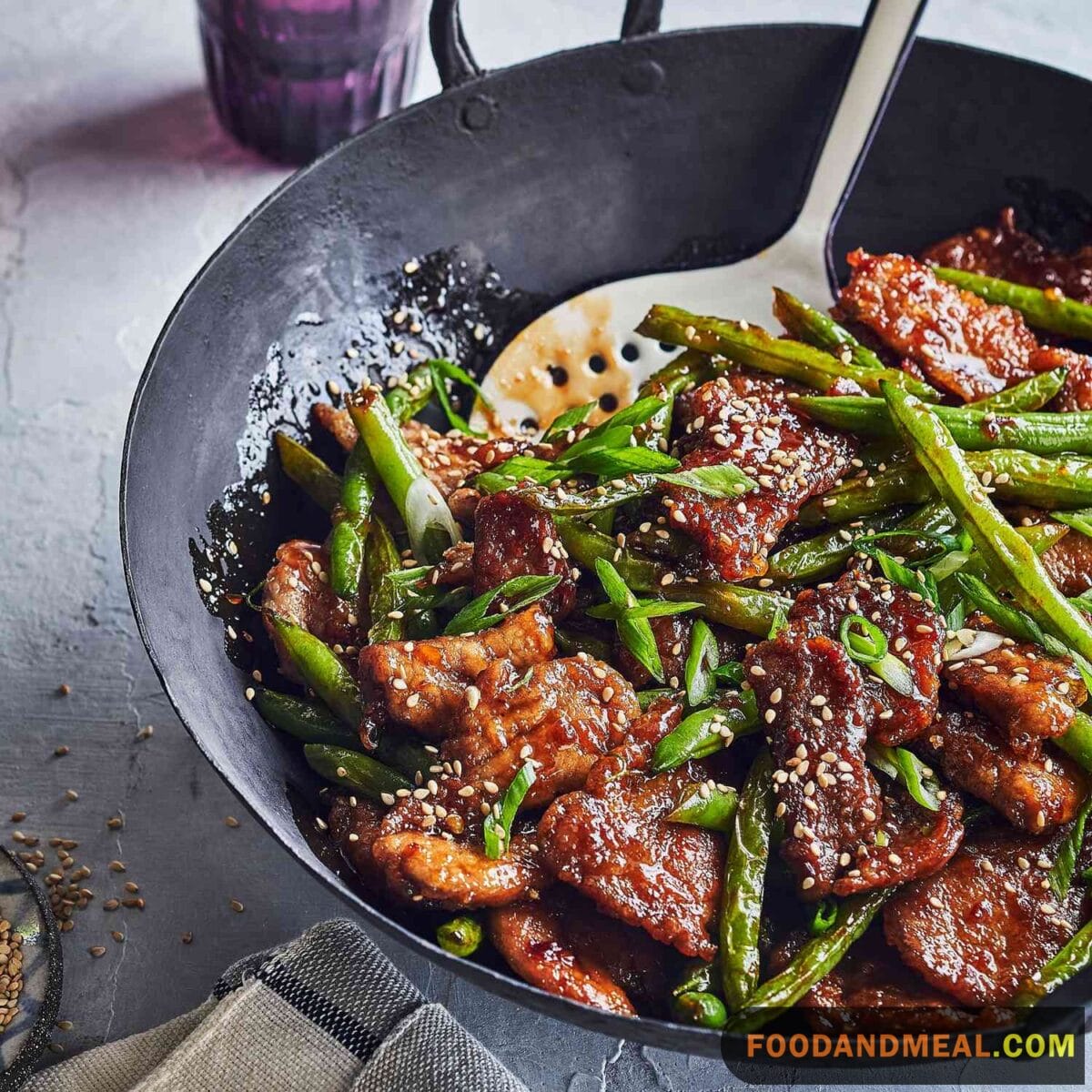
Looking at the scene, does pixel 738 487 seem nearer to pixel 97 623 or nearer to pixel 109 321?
pixel 97 623

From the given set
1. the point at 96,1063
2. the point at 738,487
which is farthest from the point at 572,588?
the point at 96,1063

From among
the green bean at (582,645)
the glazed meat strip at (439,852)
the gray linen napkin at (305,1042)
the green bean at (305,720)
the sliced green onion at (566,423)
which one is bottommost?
the gray linen napkin at (305,1042)

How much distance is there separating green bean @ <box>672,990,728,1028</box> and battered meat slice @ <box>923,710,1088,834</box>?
29.0 inches

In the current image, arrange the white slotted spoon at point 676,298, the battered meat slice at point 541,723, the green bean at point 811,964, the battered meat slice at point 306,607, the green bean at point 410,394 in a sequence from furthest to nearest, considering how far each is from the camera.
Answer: the white slotted spoon at point 676,298 → the green bean at point 410,394 → the battered meat slice at point 306,607 → the battered meat slice at point 541,723 → the green bean at point 811,964

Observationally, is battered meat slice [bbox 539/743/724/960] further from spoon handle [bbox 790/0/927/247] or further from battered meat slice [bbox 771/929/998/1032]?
spoon handle [bbox 790/0/927/247]

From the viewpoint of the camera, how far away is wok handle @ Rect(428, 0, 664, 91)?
346 cm

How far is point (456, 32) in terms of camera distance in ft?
11.6

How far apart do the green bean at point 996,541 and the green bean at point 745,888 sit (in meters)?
0.68

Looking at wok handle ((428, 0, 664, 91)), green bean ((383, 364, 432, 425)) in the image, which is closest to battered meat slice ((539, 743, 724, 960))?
green bean ((383, 364, 432, 425))

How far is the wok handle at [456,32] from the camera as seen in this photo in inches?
136

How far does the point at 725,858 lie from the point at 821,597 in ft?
2.06

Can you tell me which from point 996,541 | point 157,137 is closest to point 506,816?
point 996,541

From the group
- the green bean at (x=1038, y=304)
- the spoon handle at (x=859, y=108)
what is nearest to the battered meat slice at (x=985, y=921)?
the green bean at (x=1038, y=304)

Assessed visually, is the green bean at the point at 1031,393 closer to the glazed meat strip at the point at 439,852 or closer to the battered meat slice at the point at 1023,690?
the battered meat slice at the point at 1023,690
